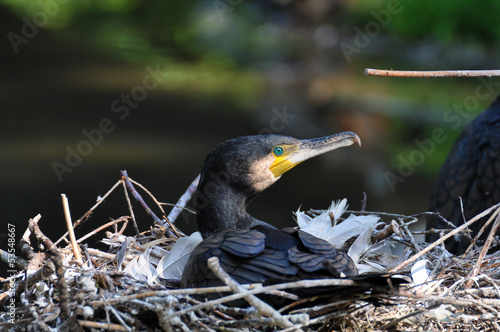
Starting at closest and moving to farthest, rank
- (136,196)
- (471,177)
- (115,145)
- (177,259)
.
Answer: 1. (177,259)
2. (136,196)
3. (471,177)
4. (115,145)

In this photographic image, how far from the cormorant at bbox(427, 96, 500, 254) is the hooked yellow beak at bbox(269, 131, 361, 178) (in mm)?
634

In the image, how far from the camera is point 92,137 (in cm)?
409

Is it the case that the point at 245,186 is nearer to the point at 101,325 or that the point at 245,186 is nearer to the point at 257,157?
the point at 257,157

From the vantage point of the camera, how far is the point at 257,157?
1700mm

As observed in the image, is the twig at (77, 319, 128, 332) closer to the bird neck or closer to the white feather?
the white feather

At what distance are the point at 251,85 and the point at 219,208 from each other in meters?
3.40

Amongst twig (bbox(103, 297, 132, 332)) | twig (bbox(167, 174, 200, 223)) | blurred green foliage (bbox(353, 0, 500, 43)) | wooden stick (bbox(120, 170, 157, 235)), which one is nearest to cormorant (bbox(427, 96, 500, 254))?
twig (bbox(167, 174, 200, 223))

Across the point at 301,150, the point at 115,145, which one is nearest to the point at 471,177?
the point at 301,150

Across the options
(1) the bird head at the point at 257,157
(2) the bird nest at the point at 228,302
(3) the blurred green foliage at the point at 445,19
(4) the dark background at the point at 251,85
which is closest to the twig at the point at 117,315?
(2) the bird nest at the point at 228,302

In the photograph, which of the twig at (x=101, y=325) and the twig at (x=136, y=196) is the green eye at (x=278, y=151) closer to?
the twig at (x=136, y=196)

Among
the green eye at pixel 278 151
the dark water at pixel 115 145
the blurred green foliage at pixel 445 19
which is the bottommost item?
the dark water at pixel 115 145

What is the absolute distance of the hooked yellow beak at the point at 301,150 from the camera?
1.74 meters

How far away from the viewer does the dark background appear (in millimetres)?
4324

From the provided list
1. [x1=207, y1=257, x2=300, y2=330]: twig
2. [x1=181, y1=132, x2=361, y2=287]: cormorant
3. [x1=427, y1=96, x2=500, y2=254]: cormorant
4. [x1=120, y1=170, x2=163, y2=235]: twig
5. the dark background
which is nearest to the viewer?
[x1=207, y1=257, x2=300, y2=330]: twig
